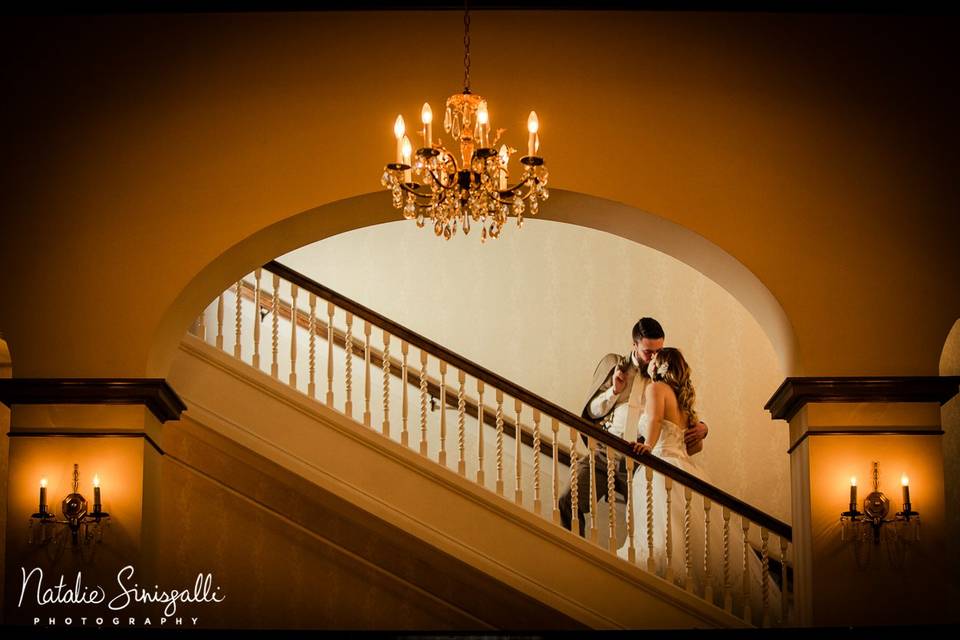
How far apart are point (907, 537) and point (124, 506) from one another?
13.6ft

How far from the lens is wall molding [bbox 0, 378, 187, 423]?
6512 millimetres

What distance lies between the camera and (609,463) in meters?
8.58

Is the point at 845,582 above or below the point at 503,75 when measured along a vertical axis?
below

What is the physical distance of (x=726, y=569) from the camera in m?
8.34

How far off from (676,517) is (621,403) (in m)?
2.20

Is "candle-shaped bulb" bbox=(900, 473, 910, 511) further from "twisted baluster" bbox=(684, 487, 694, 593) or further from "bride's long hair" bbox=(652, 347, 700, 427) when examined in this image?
"bride's long hair" bbox=(652, 347, 700, 427)

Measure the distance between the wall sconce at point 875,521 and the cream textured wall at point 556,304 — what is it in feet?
16.6

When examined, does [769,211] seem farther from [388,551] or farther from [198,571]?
[198,571]

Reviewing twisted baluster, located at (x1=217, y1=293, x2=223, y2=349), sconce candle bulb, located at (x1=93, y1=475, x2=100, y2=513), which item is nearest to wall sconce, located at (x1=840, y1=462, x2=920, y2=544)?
sconce candle bulb, located at (x1=93, y1=475, x2=100, y2=513)

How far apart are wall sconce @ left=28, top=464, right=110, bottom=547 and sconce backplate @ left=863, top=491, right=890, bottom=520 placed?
13.1 ft

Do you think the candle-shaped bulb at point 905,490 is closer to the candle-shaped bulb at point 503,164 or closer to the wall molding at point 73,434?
the candle-shaped bulb at point 503,164

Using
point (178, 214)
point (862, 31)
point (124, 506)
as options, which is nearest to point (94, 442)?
point (124, 506)

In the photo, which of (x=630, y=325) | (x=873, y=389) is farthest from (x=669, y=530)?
(x=630, y=325)

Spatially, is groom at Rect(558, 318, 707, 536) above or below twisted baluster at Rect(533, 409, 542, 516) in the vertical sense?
above
